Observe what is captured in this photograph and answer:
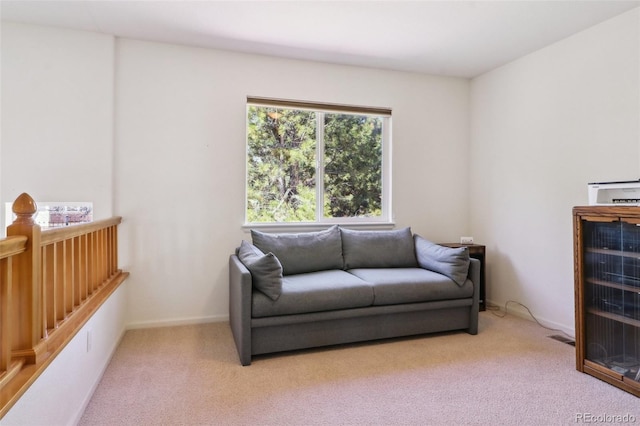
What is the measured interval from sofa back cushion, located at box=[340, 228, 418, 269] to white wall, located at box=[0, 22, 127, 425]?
6.42ft

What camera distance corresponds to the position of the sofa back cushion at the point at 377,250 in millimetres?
3180

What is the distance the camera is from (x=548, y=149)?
3.06 metres

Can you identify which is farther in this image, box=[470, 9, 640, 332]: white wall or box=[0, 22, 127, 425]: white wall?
box=[0, 22, 127, 425]: white wall

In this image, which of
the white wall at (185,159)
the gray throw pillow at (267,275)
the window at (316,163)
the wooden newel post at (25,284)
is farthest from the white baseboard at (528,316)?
the wooden newel post at (25,284)

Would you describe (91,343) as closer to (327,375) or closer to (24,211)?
(24,211)

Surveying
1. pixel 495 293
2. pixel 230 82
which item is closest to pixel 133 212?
pixel 230 82

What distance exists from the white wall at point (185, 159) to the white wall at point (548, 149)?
1.61m

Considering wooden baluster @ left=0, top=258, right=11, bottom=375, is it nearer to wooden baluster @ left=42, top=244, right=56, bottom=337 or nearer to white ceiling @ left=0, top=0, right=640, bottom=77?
wooden baluster @ left=42, top=244, right=56, bottom=337

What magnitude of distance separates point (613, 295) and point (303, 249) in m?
2.19

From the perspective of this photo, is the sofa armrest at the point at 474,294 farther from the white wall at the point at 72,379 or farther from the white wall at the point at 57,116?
the white wall at the point at 57,116

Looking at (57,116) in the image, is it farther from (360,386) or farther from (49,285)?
(360,386)

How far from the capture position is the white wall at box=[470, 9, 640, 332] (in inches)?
100

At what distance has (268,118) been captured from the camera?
11.3 ft

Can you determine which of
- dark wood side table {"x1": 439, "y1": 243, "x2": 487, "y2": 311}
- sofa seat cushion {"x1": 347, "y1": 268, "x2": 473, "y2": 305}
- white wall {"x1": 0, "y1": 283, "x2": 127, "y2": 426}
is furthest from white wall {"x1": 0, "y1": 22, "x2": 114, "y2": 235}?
dark wood side table {"x1": 439, "y1": 243, "x2": 487, "y2": 311}
